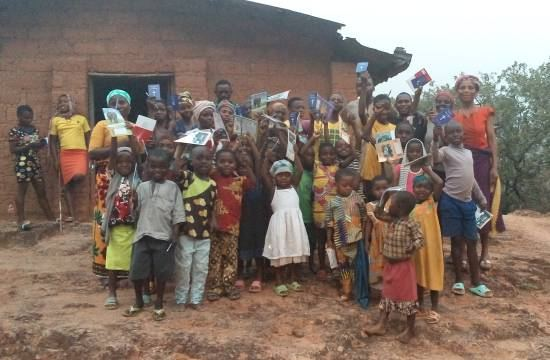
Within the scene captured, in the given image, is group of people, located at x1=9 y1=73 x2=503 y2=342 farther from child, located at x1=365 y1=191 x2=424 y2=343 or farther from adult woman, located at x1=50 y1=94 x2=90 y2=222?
adult woman, located at x1=50 y1=94 x2=90 y2=222

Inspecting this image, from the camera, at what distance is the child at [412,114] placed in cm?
514

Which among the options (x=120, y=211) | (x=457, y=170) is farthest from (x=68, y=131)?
(x=457, y=170)

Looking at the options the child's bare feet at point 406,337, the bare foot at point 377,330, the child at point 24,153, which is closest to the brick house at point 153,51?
the child at point 24,153

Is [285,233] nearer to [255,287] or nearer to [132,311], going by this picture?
[255,287]

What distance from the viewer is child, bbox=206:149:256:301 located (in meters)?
4.61

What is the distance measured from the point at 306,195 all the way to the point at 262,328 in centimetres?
140

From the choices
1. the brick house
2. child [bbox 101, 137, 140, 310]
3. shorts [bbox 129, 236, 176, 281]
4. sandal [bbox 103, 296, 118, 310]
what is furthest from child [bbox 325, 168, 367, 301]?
the brick house

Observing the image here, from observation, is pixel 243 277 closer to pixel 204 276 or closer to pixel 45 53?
pixel 204 276

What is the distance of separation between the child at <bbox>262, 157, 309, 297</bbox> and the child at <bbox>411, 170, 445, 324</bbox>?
0.96 metres

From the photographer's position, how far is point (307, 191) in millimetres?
5082

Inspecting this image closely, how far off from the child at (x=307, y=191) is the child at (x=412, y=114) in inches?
34.7

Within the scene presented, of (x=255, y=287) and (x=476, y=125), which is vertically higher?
(x=476, y=125)

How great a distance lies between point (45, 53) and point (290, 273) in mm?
4758

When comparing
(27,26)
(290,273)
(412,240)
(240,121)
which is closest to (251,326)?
(290,273)
